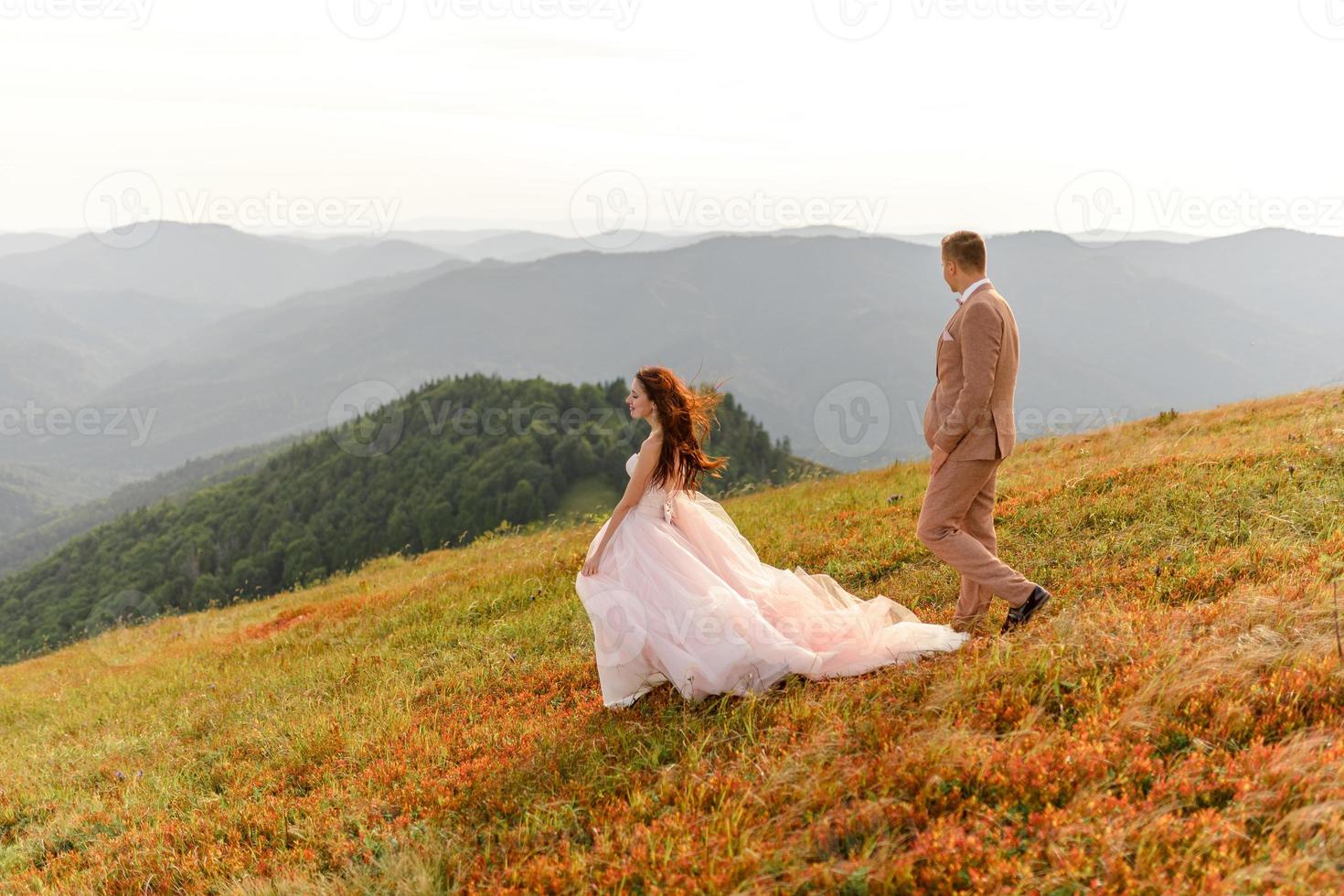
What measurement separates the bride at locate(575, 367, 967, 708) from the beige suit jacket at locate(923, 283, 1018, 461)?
4.87 feet

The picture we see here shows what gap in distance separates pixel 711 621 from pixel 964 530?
2247 mm

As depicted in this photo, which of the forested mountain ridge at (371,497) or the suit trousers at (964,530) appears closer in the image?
the suit trousers at (964,530)

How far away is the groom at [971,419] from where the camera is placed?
615 centimetres

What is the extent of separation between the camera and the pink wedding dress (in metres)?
6.11

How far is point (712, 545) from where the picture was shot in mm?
6941

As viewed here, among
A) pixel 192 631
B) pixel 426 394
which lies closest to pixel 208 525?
pixel 426 394

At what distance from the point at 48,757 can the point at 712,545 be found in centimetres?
838

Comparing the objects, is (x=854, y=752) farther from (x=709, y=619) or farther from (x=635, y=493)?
(x=635, y=493)

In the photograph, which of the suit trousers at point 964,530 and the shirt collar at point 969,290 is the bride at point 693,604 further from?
the shirt collar at point 969,290

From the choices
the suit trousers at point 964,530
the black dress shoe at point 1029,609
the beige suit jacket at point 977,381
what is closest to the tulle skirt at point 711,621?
the black dress shoe at point 1029,609

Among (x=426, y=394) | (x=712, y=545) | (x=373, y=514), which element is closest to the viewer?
(x=712, y=545)

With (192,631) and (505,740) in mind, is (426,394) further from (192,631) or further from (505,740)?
(505,740)

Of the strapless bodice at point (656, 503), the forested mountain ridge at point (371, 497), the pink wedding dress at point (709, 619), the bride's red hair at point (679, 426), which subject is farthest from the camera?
the forested mountain ridge at point (371, 497)

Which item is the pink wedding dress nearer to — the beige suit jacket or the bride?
the bride
